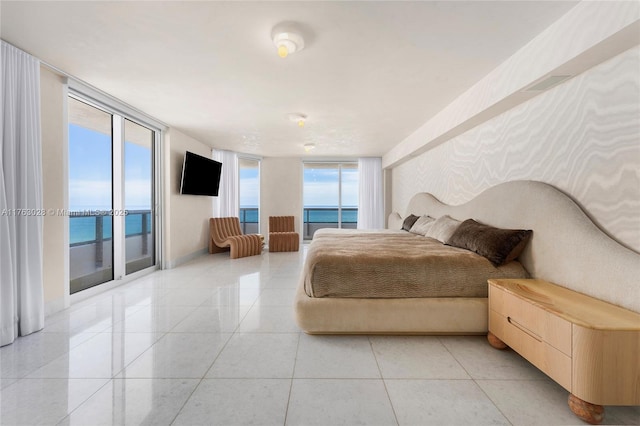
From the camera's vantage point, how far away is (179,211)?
205 inches

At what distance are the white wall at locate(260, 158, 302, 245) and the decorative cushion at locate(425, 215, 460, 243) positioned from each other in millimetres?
4702

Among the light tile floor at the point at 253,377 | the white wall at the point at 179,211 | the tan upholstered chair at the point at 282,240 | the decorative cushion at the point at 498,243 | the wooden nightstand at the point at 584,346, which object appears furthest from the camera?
the tan upholstered chair at the point at 282,240

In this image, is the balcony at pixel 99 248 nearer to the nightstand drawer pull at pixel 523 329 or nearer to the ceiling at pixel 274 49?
the ceiling at pixel 274 49

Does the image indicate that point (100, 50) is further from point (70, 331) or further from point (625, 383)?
point (625, 383)

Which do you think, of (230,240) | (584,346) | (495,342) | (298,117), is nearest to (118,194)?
(230,240)

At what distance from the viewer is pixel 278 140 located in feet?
19.2

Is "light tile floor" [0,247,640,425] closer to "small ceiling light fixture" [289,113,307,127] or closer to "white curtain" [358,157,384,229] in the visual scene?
"small ceiling light fixture" [289,113,307,127]

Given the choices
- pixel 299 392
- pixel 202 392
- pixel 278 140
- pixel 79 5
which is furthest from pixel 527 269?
pixel 278 140

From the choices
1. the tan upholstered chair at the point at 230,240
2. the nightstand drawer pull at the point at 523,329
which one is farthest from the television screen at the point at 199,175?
the nightstand drawer pull at the point at 523,329

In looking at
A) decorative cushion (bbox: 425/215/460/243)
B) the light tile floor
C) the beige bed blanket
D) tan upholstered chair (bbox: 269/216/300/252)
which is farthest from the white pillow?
tan upholstered chair (bbox: 269/216/300/252)

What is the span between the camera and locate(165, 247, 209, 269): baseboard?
193 inches

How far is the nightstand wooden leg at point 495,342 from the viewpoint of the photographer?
2.09m

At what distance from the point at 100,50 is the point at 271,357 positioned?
9.94 feet

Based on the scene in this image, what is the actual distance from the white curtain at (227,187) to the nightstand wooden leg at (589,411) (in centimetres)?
678
